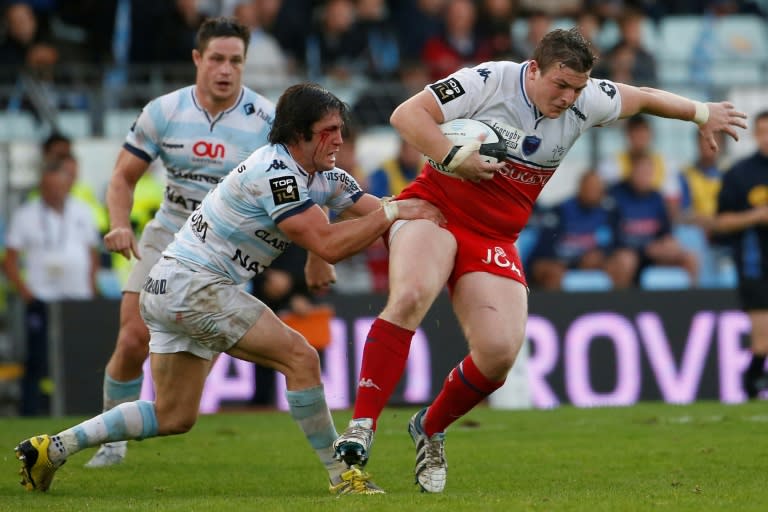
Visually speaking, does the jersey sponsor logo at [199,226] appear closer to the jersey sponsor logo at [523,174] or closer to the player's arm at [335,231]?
the player's arm at [335,231]

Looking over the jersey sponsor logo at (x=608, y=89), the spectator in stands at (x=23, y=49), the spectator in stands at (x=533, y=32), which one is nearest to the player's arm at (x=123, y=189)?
the jersey sponsor logo at (x=608, y=89)

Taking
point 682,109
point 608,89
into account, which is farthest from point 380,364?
point 682,109

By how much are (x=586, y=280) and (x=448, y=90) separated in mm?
8216

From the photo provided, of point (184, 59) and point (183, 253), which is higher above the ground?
point (184, 59)

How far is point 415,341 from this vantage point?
14.1 meters

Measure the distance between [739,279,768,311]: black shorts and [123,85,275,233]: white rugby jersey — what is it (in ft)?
20.3

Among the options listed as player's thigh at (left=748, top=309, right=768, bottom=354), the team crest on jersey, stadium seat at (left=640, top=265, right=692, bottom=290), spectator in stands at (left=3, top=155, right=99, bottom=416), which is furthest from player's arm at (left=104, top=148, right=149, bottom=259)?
stadium seat at (left=640, top=265, right=692, bottom=290)

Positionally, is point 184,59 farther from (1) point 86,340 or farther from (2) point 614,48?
(2) point 614,48

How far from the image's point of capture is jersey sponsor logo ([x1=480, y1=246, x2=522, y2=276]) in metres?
7.70

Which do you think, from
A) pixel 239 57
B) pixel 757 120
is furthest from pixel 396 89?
pixel 239 57

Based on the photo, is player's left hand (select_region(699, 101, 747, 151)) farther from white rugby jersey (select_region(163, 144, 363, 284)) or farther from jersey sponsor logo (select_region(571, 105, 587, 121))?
white rugby jersey (select_region(163, 144, 363, 284))

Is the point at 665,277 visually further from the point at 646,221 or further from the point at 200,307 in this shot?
the point at 200,307

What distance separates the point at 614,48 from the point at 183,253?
36.0ft

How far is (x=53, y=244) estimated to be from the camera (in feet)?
48.0
